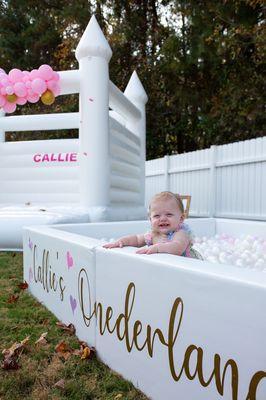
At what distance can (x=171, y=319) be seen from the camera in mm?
1343

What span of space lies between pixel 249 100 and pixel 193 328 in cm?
947

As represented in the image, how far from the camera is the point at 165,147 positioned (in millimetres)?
14383

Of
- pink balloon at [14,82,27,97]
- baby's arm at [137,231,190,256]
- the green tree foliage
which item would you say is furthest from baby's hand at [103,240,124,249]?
the green tree foliage

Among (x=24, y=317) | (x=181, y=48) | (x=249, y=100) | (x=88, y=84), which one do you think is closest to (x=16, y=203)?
(x=88, y=84)

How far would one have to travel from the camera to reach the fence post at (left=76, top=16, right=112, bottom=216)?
15.1 ft

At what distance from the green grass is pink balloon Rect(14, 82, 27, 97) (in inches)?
122

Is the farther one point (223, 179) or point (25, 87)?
point (223, 179)

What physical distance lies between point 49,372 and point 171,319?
60 cm

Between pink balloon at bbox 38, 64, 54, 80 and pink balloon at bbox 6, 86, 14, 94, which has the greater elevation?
pink balloon at bbox 38, 64, 54, 80

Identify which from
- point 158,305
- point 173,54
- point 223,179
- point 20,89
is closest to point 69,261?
point 158,305

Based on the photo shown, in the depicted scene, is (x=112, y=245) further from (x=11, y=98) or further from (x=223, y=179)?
(x=223, y=179)

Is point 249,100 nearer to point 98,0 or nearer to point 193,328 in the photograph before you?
point 98,0

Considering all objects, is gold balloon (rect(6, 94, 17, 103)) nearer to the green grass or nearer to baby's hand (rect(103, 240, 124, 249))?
the green grass

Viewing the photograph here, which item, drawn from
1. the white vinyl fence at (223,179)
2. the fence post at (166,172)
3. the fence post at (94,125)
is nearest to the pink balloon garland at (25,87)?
the fence post at (94,125)
